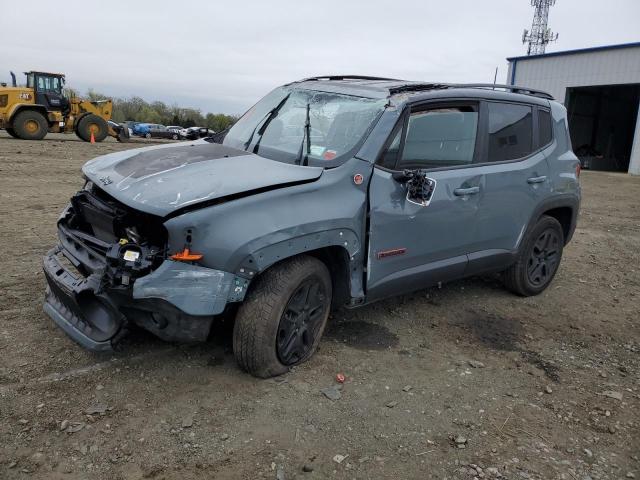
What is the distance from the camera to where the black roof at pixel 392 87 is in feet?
13.1

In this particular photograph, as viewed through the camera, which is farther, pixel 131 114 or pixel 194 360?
pixel 131 114

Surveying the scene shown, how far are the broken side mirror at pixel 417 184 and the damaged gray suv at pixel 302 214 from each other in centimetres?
1

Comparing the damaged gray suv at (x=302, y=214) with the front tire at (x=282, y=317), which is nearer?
the damaged gray suv at (x=302, y=214)

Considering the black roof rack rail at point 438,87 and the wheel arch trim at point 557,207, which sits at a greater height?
the black roof rack rail at point 438,87

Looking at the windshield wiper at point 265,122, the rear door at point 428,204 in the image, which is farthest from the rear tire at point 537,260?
the windshield wiper at point 265,122

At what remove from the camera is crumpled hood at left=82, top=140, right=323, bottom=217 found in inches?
120

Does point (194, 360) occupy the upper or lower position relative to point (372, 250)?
lower

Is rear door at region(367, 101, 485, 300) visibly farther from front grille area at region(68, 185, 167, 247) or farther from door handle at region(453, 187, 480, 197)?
front grille area at region(68, 185, 167, 247)

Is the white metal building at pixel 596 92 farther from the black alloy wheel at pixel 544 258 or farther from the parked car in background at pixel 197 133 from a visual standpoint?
the parked car in background at pixel 197 133

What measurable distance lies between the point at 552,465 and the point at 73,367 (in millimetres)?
2794

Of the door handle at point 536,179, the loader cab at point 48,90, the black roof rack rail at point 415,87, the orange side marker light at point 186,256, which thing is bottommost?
the orange side marker light at point 186,256

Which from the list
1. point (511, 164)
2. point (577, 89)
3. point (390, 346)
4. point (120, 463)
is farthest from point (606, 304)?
point (577, 89)

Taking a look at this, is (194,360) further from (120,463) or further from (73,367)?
(120,463)

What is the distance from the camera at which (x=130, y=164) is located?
3.75 meters
